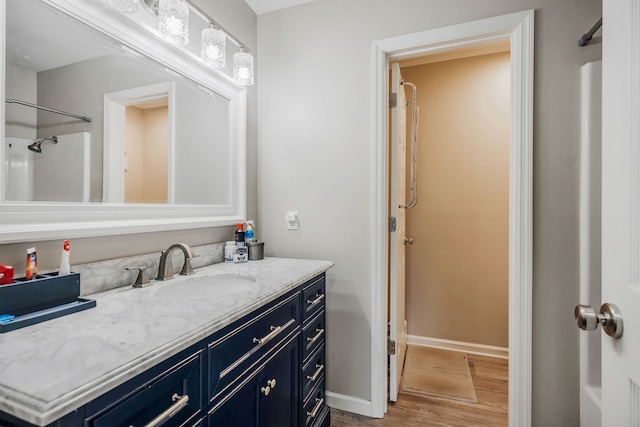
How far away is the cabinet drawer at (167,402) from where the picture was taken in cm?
63

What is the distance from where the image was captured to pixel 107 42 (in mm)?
1204

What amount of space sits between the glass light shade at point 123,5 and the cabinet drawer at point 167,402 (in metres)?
1.19

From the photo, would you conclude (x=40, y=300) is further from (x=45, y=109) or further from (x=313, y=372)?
(x=313, y=372)

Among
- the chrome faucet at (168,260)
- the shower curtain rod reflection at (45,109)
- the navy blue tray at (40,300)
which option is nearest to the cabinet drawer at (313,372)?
the chrome faucet at (168,260)

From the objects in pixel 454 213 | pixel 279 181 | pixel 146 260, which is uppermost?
pixel 279 181

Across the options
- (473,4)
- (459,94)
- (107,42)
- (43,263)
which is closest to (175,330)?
(43,263)

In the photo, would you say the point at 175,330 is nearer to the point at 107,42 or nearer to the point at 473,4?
the point at 107,42

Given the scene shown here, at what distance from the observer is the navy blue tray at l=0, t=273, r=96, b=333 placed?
2.63 feet

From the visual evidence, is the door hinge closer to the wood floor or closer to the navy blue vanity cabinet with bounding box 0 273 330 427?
the navy blue vanity cabinet with bounding box 0 273 330 427

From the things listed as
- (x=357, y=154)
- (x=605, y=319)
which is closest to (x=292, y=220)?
(x=357, y=154)

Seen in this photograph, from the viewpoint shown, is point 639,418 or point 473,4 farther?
point 473,4

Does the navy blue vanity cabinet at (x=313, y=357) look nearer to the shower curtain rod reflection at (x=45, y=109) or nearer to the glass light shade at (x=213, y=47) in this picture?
the shower curtain rod reflection at (x=45, y=109)

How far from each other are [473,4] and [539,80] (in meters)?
0.51

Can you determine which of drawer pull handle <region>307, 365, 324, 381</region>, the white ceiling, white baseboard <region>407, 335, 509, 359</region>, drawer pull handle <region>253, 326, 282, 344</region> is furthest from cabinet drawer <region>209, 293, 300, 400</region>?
white baseboard <region>407, 335, 509, 359</region>
